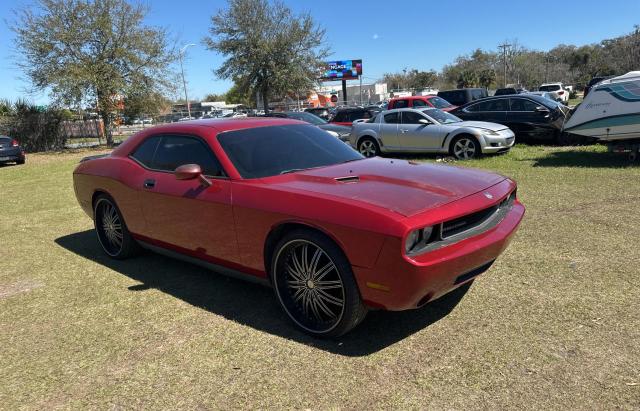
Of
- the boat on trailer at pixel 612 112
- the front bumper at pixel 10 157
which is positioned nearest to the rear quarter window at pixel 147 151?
the boat on trailer at pixel 612 112

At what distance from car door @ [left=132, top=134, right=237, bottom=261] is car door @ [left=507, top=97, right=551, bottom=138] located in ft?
36.6

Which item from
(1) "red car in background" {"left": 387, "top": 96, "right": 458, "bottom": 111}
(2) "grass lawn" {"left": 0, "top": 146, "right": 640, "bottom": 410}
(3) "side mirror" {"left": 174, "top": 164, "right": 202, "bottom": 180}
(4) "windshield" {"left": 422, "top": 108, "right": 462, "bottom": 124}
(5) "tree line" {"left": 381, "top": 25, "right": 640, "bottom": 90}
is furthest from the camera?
(5) "tree line" {"left": 381, "top": 25, "right": 640, "bottom": 90}

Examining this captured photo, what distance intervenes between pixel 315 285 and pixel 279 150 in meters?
1.36

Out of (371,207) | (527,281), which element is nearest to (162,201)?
(371,207)

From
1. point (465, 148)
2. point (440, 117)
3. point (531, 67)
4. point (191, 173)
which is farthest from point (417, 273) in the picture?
point (531, 67)

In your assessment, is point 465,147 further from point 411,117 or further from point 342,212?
point 342,212

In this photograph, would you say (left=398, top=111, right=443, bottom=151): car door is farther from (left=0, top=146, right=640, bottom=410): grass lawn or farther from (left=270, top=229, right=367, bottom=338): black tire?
(left=270, top=229, right=367, bottom=338): black tire

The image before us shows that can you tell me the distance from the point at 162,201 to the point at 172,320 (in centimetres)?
114

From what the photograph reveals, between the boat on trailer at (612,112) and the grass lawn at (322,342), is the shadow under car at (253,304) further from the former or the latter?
the boat on trailer at (612,112)

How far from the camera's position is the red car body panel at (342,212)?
289cm

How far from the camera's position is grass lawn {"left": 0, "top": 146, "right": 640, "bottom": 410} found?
279 centimetres

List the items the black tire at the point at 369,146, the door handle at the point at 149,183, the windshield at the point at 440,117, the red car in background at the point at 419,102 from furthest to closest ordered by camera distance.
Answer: the red car in background at the point at 419,102 < the black tire at the point at 369,146 < the windshield at the point at 440,117 < the door handle at the point at 149,183

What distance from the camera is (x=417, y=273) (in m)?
2.82

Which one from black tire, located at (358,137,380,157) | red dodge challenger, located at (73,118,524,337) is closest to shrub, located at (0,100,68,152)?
black tire, located at (358,137,380,157)
